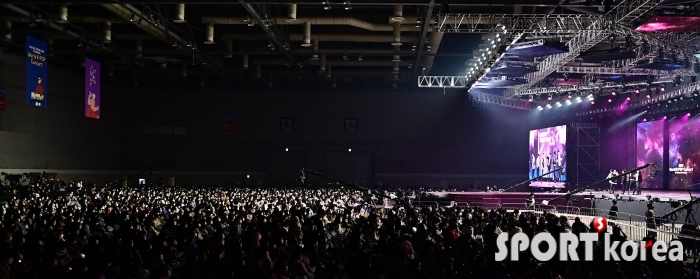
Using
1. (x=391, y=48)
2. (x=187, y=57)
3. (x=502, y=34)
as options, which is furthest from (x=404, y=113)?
(x=502, y=34)

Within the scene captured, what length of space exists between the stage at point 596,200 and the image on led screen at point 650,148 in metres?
1.04

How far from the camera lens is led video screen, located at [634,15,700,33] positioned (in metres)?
19.7

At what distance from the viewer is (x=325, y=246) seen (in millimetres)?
16047

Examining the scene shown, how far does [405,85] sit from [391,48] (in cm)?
1231

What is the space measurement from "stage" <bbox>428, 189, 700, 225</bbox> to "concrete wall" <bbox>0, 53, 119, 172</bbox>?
71.2 feet

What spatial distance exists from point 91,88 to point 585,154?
25829 millimetres

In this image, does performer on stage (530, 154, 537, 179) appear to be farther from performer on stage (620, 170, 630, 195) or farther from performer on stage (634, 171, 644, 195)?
performer on stage (634, 171, 644, 195)

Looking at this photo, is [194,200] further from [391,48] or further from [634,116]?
[634,116]

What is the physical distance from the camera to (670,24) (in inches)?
806

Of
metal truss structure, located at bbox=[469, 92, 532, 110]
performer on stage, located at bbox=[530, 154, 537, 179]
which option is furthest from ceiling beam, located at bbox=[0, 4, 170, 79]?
performer on stage, located at bbox=[530, 154, 537, 179]

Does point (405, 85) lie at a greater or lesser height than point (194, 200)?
greater

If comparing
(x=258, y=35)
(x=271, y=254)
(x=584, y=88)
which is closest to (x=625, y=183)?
(x=584, y=88)

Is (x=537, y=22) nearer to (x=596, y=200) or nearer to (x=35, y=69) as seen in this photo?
(x=596, y=200)

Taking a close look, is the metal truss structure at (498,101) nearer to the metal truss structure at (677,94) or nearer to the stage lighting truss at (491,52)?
the stage lighting truss at (491,52)
